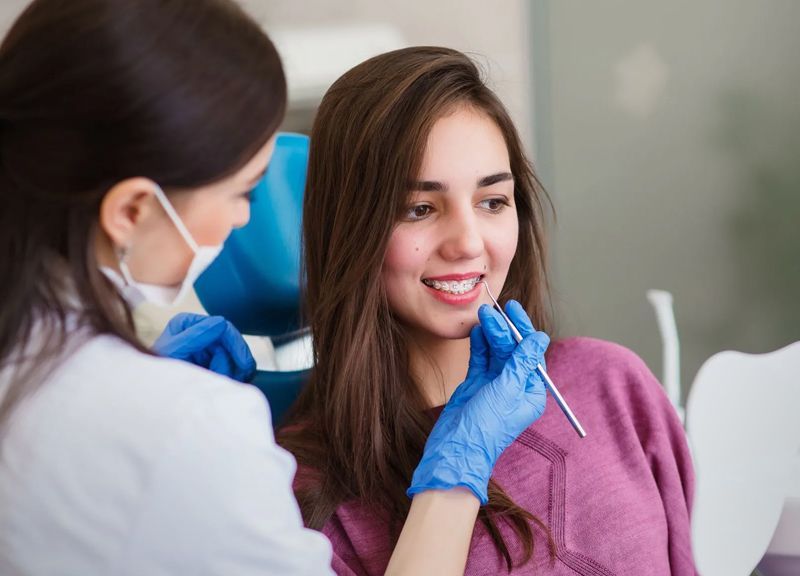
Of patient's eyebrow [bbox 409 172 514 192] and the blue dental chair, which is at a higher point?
patient's eyebrow [bbox 409 172 514 192]

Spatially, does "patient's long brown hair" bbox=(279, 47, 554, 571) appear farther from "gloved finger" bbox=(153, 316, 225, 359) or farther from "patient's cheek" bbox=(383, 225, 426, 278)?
"gloved finger" bbox=(153, 316, 225, 359)

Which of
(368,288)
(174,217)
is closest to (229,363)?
(368,288)

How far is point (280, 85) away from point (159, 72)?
4.9 inches

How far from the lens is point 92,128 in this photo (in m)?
0.84

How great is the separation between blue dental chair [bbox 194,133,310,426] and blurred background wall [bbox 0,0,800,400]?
2.65 ft

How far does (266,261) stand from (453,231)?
0.38 m

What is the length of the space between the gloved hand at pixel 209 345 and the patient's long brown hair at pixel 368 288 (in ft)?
0.37

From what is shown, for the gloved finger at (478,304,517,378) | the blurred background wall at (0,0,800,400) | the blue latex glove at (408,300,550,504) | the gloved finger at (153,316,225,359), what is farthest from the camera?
the blurred background wall at (0,0,800,400)

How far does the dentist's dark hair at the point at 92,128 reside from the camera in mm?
825

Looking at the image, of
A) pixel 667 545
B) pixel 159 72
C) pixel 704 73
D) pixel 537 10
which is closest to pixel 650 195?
pixel 704 73

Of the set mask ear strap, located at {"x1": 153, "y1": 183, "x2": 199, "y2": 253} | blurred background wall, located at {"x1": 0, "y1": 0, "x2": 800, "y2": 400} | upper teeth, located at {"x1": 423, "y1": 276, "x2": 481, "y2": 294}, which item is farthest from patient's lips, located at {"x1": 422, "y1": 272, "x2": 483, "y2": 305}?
blurred background wall, located at {"x1": 0, "y1": 0, "x2": 800, "y2": 400}

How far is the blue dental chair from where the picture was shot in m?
1.55

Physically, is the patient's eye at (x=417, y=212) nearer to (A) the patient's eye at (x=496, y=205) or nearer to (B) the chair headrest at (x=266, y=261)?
(A) the patient's eye at (x=496, y=205)

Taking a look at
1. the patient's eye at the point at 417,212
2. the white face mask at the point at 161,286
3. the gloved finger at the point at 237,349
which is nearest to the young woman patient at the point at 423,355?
the patient's eye at the point at 417,212
